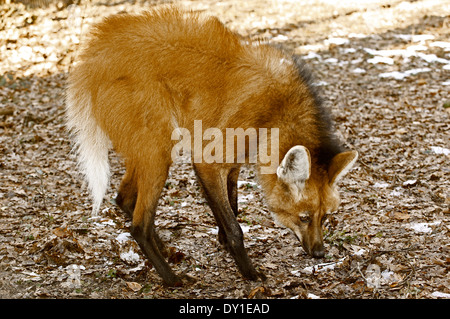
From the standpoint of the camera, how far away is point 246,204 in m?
4.71

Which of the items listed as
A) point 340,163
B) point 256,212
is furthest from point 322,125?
point 256,212

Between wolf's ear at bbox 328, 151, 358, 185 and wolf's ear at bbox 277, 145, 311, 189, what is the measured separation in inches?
7.8

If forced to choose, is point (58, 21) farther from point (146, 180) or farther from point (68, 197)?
point (146, 180)

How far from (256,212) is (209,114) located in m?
1.53

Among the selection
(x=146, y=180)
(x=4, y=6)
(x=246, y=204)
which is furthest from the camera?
(x=4, y=6)

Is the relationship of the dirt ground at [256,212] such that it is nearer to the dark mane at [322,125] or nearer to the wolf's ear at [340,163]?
the dark mane at [322,125]

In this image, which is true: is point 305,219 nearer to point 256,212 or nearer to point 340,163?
point 340,163

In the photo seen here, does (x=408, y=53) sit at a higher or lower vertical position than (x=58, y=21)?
lower

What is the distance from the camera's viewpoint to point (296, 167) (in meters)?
3.21

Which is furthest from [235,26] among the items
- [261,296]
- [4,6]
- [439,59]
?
[261,296]

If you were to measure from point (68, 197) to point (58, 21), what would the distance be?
286 inches

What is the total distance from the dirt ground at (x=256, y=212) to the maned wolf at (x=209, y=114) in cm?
32

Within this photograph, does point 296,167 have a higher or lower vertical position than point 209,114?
lower

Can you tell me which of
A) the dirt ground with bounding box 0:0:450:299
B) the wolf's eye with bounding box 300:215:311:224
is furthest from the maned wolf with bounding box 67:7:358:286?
the dirt ground with bounding box 0:0:450:299
